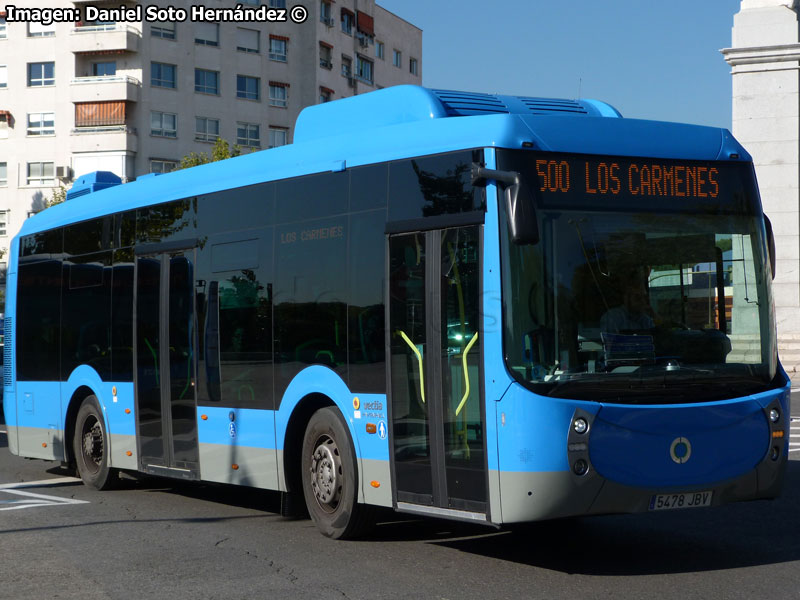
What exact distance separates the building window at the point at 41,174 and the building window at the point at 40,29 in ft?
21.9

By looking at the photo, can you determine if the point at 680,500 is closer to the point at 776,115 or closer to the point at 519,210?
the point at 519,210

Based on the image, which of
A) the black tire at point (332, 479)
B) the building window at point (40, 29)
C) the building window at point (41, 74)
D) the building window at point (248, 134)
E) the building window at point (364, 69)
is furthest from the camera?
the building window at point (364, 69)

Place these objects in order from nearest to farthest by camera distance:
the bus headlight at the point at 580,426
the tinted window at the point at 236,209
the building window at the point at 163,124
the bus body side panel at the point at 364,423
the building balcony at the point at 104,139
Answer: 1. the bus headlight at the point at 580,426
2. the bus body side panel at the point at 364,423
3. the tinted window at the point at 236,209
4. the building balcony at the point at 104,139
5. the building window at the point at 163,124

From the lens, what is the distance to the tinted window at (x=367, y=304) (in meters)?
9.20

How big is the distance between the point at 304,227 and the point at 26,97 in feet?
200

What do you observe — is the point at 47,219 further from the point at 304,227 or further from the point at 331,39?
the point at 331,39

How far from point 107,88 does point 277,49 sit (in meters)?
10.9

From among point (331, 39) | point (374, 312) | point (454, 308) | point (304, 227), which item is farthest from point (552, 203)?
point (331, 39)

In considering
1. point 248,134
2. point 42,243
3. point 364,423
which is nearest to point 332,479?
point 364,423

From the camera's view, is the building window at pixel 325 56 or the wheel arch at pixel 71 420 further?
the building window at pixel 325 56

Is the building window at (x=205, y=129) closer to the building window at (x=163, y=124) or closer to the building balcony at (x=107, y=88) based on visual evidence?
the building window at (x=163, y=124)

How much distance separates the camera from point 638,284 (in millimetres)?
8281

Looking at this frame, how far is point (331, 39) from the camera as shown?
247 feet

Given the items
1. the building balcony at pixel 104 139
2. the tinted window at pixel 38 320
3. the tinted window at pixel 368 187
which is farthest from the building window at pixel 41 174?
the tinted window at pixel 368 187
